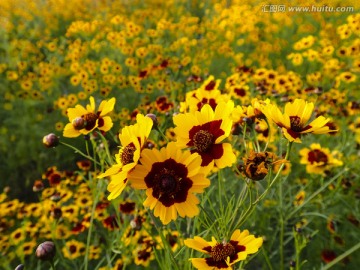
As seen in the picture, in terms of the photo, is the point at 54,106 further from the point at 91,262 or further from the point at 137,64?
the point at 91,262

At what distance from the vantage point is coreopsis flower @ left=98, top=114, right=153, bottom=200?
0.73m

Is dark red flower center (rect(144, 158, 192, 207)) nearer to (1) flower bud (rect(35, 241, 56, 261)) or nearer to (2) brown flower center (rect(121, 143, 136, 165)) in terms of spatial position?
(2) brown flower center (rect(121, 143, 136, 165))

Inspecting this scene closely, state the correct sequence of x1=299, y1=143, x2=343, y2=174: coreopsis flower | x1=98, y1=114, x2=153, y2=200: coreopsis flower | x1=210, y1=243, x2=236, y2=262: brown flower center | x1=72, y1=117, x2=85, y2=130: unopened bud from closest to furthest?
x1=98, y1=114, x2=153, y2=200: coreopsis flower < x1=210, y1=243, x2=236, y2=262: brown flower center < x1=72, y1=117, x2=85, y2=130: unopened bud < x1=299, y1=143, x2=343, y2=174: coreopsis flower

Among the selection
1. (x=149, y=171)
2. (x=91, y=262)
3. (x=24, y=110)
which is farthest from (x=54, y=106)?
(x=149, y=171)

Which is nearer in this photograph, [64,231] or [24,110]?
[64,231]

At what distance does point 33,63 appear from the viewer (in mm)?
4297

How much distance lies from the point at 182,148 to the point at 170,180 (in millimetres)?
94

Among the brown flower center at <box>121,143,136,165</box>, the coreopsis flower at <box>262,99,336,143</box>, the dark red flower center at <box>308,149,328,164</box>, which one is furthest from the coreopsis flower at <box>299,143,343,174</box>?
the brown flower center at <box>121,143,136,165</box>

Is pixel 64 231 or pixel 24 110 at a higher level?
pixel 24 110

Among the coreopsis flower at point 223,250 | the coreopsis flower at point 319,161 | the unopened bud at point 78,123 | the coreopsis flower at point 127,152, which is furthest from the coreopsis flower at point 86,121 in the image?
the coreopsis flower at point 319,161

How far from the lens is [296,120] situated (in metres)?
0.86

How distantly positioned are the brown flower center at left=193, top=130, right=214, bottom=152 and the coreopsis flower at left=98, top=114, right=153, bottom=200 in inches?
4.5

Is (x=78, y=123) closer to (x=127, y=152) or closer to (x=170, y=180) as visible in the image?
(x=127, y=152)

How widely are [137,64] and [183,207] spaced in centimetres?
282
